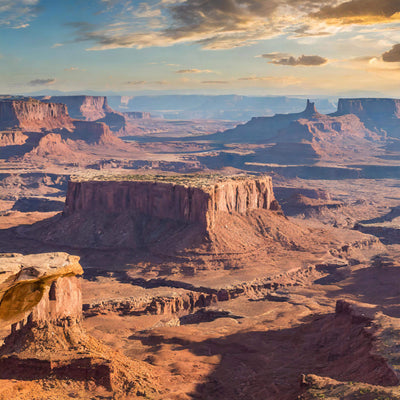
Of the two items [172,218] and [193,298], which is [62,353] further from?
[172,218]

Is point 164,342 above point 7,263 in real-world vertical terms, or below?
below

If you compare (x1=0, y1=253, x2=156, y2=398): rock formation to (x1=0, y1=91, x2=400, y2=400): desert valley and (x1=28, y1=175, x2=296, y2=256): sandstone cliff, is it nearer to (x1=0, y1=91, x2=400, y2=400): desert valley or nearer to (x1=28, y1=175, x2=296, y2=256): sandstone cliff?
(x1=0, y1=91, x2=400, y2=400): desert valley

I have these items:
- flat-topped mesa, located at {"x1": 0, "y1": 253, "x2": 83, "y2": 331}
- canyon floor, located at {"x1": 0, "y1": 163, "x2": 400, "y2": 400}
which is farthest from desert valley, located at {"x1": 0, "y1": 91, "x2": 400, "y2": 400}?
canyon floor, located at {"x1": 0, "y1": 163, "x2": 400, "y2": 400}

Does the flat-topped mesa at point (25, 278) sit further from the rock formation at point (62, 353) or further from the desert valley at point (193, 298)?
the rock formation at point (62, 353)

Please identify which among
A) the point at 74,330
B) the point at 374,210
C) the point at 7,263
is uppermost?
the point at 7,263

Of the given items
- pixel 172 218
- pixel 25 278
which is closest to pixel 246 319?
pixel 172 218

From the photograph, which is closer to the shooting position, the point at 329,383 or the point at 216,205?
the point at 329,383

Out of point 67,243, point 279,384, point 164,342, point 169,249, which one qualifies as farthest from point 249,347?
point 67,243

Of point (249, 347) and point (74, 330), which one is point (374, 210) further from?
point (74, 330)

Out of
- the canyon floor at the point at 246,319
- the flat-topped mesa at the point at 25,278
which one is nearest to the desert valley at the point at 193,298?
the flat-topped mesa at the point at 25,278
